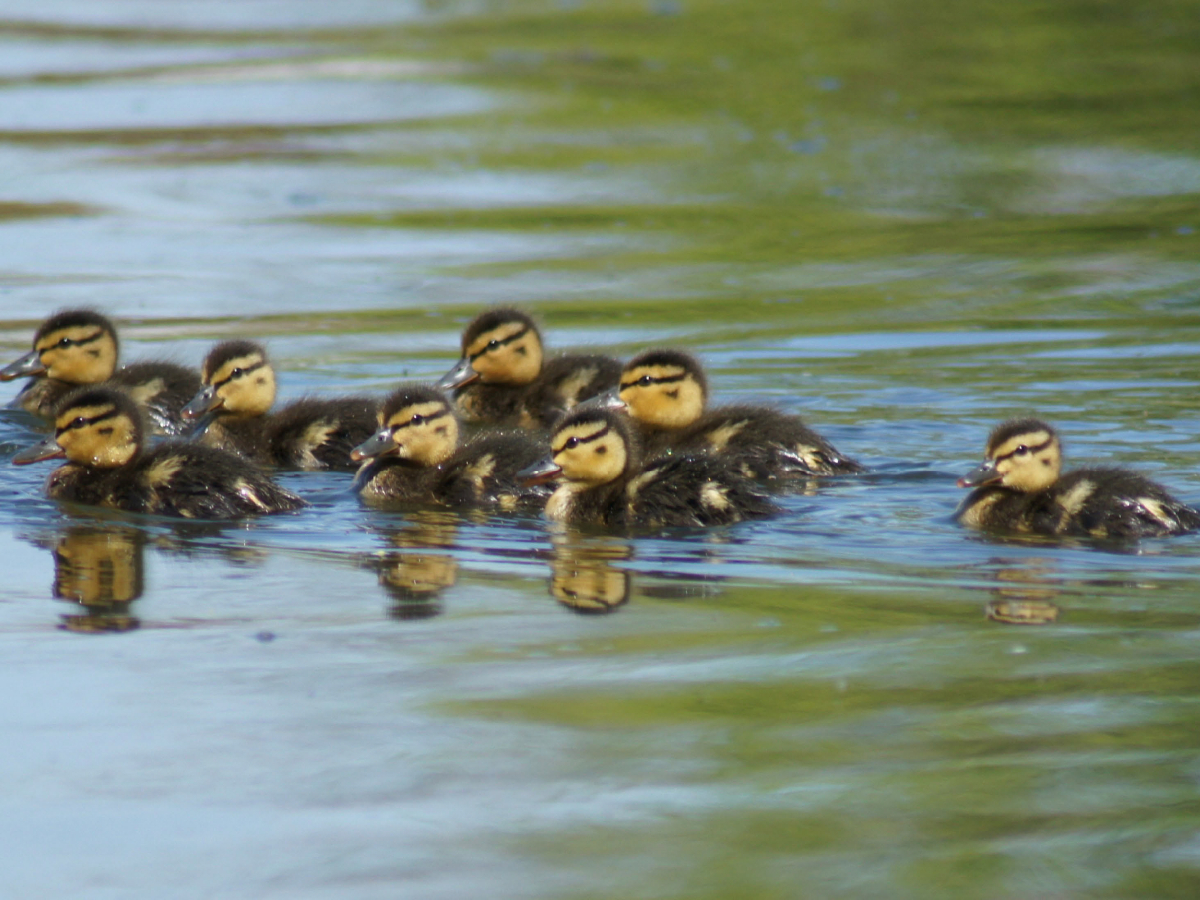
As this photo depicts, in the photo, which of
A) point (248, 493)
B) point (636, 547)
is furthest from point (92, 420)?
point (636, 547)

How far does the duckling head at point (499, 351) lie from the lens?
22.9 ft

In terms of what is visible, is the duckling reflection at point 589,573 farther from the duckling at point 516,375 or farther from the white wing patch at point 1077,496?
the duckling at point 516,375

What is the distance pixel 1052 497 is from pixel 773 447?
3.23ft

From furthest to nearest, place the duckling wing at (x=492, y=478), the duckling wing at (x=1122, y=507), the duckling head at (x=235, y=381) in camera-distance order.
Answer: the duckling head at (x=235, y=381)
the duckling wing at (x=492, y=478)
the duckling wing at (x=1122, y=507)

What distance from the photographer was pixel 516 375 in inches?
282

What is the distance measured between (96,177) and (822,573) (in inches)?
302

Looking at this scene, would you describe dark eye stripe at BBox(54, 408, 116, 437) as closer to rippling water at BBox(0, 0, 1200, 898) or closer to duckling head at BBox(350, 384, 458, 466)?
rippling water at BBox(0, 0, 1200, 898)

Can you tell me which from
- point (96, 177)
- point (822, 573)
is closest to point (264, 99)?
point (96, 177)

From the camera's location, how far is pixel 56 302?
339 inches

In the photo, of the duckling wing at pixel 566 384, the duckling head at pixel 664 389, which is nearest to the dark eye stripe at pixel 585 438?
the duckling head at pixel 664 389

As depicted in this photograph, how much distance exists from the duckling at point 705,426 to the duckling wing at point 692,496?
0.45 m

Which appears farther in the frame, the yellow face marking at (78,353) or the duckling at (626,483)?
the yellow face marking at (78,353)

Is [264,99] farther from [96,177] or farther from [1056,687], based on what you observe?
[1056,687]

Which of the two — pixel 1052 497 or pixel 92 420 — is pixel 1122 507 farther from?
pixel 92 420
